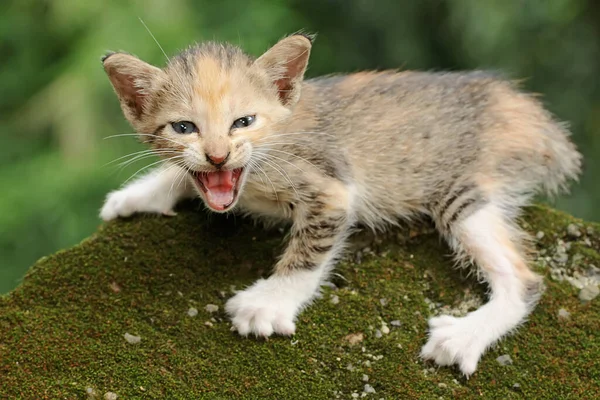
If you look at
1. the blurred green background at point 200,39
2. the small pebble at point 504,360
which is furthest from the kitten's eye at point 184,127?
the blurred green background at point 200,39

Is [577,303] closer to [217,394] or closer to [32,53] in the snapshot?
[217,394]

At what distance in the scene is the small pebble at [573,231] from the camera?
258 centimetres

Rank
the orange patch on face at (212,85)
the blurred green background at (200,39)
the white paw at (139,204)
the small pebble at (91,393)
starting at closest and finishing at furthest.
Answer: the small pebble at (91,393), the orange patch on face at (212,85), the white paw at (139,204), the blurred green background at (200,39)

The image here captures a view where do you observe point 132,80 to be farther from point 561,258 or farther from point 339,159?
point 561,258

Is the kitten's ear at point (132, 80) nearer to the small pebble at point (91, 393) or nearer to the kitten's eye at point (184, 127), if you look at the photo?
the kitten's eye at point (184, 127)

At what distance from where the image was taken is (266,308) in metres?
2.24

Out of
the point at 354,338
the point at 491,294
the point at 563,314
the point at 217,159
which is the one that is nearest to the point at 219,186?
the point at 217,159

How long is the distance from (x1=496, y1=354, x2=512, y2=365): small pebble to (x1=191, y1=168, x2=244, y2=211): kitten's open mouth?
0.93m

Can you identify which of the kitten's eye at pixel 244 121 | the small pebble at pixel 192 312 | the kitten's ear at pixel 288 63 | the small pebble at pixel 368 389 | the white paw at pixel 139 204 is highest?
A: the kitten's ear at pixel 288 63

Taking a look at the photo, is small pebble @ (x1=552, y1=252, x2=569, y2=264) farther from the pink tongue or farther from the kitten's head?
the pink tongue

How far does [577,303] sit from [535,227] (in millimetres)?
363

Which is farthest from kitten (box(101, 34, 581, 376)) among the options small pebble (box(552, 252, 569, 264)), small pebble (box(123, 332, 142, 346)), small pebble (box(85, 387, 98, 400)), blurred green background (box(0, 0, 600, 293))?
blurred green background (box(0, 0, 600, 293))

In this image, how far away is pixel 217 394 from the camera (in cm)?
202

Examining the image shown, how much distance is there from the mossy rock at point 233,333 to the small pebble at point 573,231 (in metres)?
0.02
